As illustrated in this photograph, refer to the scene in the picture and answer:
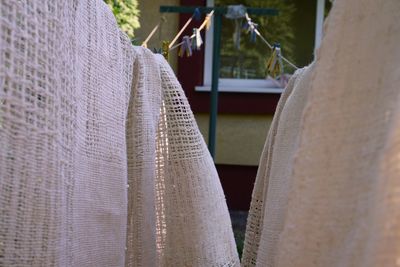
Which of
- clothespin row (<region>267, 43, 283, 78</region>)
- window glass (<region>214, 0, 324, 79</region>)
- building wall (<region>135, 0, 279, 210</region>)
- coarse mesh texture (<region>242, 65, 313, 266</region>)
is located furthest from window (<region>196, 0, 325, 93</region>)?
coarse mesh texture (<region>242, 65, 313, 266</region>)

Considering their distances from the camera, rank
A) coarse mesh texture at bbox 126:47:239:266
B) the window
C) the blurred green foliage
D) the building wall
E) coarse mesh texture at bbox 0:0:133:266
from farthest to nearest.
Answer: the window
the building wall
the blurred green foliage
coarse mesh texture at bbox 126:47:239:266
coarse mesh texture at bbox 0:0:133:266

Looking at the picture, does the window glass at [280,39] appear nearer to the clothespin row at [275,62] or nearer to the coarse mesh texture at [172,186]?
the clothespin row at [275,62]

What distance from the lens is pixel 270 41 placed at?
4.62 metres

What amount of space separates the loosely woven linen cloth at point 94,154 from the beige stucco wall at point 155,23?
303cm

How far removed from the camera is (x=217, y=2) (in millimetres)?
4484

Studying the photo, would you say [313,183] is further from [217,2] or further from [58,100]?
[217,2]

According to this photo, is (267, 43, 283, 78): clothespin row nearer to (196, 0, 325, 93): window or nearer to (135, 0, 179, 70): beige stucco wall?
(135, 0, 179, 70): beige stucco wall

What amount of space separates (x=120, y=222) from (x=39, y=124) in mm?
296

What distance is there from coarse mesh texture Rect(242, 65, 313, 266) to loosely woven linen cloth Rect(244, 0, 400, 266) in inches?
11.0

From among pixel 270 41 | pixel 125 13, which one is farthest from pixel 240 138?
pixel 125 13

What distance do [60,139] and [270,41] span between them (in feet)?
12.9

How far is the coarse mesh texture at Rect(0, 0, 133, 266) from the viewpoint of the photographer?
2.37 feet

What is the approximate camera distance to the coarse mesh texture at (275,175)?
1017mm

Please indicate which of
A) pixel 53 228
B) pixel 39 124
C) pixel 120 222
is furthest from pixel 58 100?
pixel 120 222
